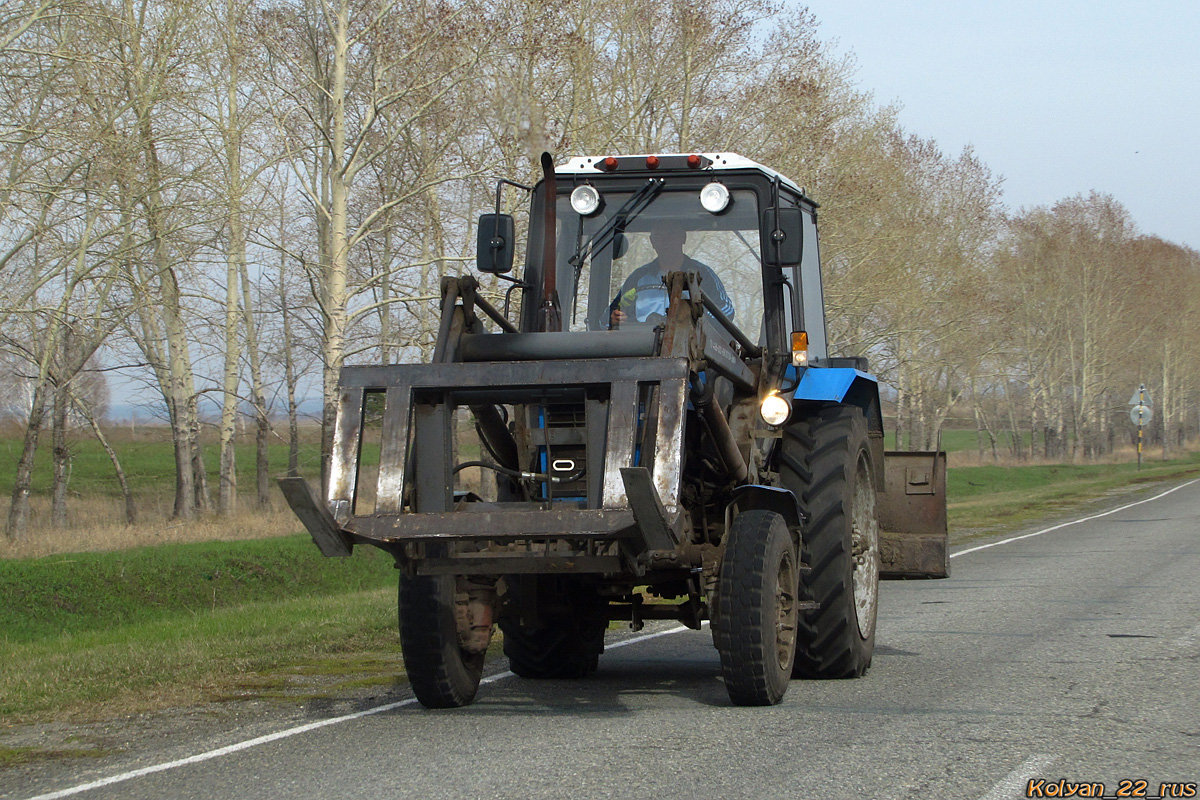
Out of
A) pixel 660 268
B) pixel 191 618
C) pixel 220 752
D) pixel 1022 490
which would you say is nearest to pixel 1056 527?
pixel 191 618

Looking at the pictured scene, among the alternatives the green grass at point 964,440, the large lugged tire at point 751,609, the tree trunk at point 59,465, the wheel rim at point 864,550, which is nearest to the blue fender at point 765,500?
the large lugged tire at point 751,609

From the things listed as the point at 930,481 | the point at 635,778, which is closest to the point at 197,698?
the point at 635,778

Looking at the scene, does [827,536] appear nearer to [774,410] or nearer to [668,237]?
[774,410]

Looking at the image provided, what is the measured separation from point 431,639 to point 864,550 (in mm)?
3367

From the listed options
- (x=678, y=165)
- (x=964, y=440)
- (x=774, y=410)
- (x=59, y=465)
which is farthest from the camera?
(x=964, y=440)

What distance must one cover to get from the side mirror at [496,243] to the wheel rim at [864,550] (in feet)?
9.04

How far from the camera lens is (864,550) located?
9.09 metres

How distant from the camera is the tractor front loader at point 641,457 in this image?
6332 mm

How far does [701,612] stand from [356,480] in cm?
229

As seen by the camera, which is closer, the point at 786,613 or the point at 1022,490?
the point at 786,613

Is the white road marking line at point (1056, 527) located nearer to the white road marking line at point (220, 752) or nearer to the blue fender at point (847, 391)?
the blue fender at point (847, 391)

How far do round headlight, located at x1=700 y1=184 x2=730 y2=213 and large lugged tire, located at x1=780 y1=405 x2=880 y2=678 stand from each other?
57.6 inches

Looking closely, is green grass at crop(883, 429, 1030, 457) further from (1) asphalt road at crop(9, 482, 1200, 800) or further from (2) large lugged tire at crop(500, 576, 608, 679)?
(2) large lugged tire at crop(500, 576, 608, 679)

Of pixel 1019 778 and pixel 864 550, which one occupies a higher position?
pixel 864 550
